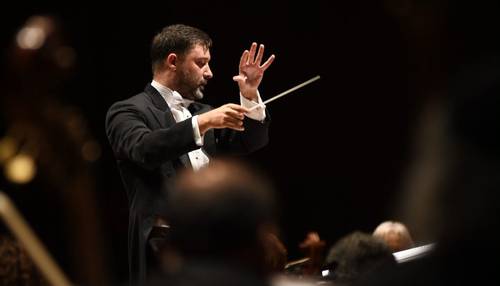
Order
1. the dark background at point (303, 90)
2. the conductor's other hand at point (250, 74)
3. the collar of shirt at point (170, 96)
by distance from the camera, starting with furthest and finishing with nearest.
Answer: the dark background at point (303, 90)
the collar of shirt at point (170, 96)
the conductor's other hand at point (250, 74)

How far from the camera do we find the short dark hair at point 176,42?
12.1 feet

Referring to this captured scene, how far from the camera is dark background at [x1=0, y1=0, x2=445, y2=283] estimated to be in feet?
15.6

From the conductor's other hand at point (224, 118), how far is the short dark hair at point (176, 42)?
0.54 meters

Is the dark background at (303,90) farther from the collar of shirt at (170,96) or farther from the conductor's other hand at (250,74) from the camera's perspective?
the conductor's other hand at (250,74)

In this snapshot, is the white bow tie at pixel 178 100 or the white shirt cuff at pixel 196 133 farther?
the white bow tie at pixel 178 100

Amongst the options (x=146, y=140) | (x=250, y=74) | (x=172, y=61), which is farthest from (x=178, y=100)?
(x=146, y=140)

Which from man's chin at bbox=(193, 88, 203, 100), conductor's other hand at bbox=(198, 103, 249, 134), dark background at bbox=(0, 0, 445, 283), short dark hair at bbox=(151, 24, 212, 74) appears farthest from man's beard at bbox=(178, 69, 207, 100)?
dark background at bbox=(0, 0, 445, 283)

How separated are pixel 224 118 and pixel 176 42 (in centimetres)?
63

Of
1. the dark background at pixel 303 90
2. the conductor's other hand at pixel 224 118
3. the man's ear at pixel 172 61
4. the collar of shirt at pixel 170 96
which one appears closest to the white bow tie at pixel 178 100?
the collar of shirt at pixel 170 96

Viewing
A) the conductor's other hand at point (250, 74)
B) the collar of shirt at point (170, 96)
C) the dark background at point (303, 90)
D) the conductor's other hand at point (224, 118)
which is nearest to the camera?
the conductor's other hand at point (224, 118)

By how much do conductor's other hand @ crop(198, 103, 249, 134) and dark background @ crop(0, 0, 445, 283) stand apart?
1.47 m

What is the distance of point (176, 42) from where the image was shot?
3.68m

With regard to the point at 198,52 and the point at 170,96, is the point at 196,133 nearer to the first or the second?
the point at 170,96

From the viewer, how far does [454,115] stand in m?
1.34
